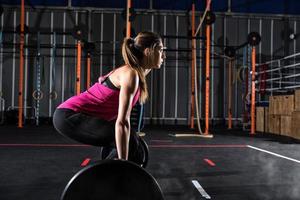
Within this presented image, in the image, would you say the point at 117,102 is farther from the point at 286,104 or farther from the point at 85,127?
the point at 286,104

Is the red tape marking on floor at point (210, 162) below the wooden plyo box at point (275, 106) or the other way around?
below

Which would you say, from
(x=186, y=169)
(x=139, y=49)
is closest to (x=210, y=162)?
(x=186, y=169)

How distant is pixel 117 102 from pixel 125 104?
23 cm

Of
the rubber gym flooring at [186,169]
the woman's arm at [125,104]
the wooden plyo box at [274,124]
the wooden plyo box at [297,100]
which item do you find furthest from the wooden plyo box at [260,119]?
the woman's arm at [125,104]

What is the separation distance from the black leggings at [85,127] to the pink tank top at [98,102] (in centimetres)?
3

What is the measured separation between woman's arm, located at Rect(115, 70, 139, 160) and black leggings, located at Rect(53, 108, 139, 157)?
0.64ft

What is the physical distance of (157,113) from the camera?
30.6 feet

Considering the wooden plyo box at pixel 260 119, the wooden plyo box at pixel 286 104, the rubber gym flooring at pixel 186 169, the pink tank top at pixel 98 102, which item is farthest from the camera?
the wooden plyo box at pixel 260 119

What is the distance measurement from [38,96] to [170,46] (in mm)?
3518

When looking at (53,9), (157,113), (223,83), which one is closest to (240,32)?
(223,83)

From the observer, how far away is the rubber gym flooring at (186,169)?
92.4 inches

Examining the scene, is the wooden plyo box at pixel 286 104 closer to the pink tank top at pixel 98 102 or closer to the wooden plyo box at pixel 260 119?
the wooden plyo box at pixel 260 119

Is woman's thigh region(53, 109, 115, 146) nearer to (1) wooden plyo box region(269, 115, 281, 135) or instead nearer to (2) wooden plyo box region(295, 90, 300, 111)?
(2) wooden plyo box region(295, 90, 300, 111)

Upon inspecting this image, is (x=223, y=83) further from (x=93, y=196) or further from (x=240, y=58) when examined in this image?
(x=93, y=196)
